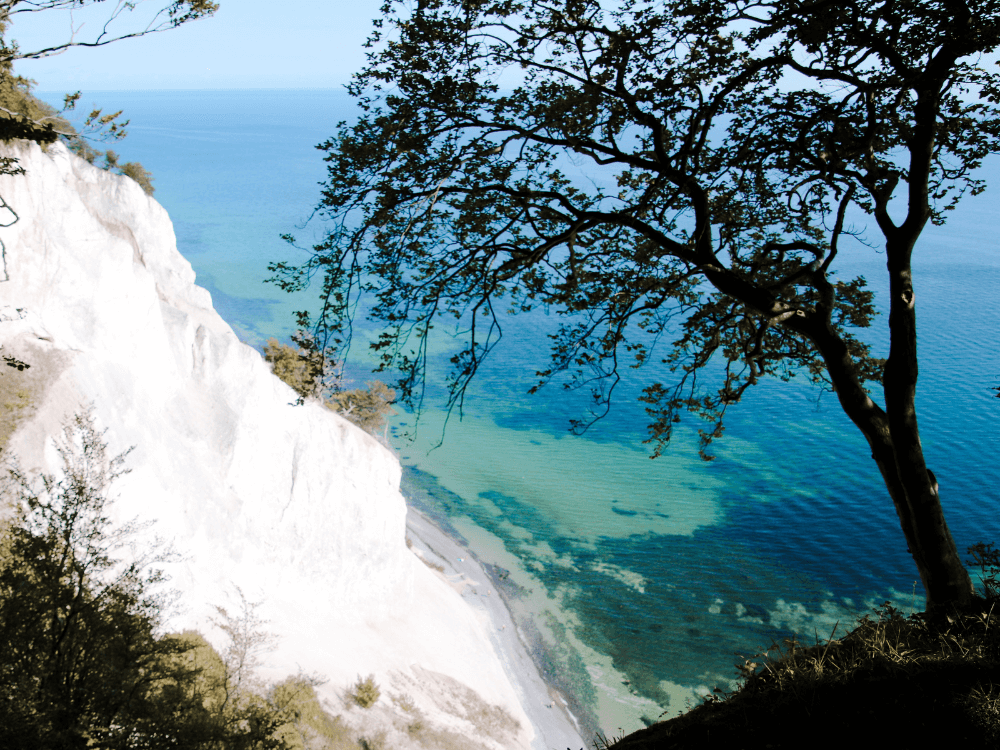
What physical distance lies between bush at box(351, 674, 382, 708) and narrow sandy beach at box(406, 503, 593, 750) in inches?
192

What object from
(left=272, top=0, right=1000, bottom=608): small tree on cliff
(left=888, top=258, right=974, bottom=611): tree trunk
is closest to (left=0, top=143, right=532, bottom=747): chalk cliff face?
(left=272, top=0, right=1000, bottom=608): small tree on cliff

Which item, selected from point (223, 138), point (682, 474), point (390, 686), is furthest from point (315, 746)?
point (223, 138)

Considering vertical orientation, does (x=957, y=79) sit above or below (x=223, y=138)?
below

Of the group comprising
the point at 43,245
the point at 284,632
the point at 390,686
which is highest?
the point at 43,245

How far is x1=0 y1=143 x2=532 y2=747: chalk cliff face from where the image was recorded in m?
15.0

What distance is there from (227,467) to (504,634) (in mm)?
11286

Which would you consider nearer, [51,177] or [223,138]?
[51,177]

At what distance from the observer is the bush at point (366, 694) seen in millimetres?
14617

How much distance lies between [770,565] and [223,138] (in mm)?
164970

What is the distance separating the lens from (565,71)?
5.36 metres

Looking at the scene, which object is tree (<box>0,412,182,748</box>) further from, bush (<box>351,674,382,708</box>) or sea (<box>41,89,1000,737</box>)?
bush (<box>351,674,382,708</box>)

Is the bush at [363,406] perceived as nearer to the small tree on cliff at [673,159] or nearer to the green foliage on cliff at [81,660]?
the green foliage on cliff at [81,660]

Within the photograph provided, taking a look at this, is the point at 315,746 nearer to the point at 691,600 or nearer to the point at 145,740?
the point at 145,740

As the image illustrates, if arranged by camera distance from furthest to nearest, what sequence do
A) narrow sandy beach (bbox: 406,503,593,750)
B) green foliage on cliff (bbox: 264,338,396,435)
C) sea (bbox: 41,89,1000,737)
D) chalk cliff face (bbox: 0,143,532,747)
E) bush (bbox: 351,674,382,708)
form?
green foliage on cliff (bbox: 264,338,396,435)
sea (bbox: 41,89,1000,737)
narrow sandy beach (bbox: 406,503,593,750)
chalk cliff face (bbox: 0,143,532,747)
bush (bbox: 351,674,382,708)
